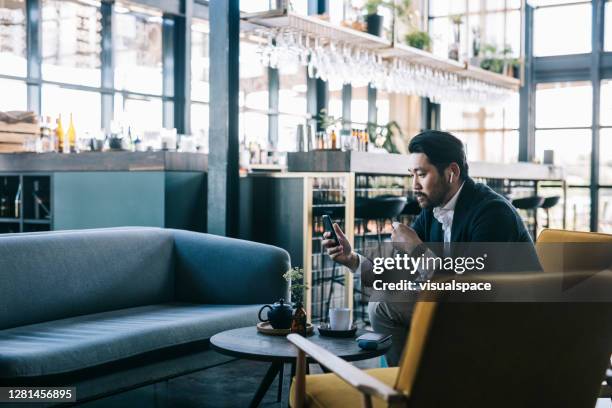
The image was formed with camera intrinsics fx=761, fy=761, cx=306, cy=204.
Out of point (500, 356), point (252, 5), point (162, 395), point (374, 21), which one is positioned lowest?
point (162, 395)

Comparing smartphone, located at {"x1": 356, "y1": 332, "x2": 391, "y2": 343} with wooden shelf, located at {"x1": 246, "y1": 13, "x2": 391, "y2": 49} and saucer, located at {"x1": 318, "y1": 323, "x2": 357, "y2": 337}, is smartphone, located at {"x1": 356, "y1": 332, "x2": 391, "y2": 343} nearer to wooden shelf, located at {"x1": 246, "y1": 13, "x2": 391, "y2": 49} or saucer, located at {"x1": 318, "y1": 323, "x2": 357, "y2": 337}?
saucer, located at {"x1": 318, "y1": 323, "x2": 357, "y2": 337}

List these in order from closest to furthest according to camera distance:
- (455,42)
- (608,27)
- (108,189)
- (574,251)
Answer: (574,251) < (108,189) < (455,42) < (608,27)

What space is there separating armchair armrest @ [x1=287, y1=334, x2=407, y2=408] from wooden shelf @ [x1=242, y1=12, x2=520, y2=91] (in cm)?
329

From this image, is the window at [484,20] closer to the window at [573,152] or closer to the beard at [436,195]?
the window at [573,152]

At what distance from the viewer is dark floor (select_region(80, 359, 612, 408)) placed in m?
3.48

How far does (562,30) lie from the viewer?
10234 millimetres

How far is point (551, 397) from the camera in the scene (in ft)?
6.52

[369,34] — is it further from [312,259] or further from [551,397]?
[551,397]

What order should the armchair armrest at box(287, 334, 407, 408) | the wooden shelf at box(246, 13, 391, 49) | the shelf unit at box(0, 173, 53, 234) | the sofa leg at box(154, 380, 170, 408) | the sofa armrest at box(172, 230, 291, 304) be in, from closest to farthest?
the armchair armrest at box(287, 334, 407, 408) → the sofa leg at box(154, 380, 170, 408) → the sofa armrest at box(172, 230, 291, 304) → the wooden shelf at box(246, 13, 391, 49) → the shelf unit at box(0, 173, 53, 234)

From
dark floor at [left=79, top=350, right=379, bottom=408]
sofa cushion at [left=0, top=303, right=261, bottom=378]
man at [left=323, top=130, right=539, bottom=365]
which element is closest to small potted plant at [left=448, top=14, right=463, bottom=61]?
dark floor at [left=79, top=350, right=379, bottom=408]

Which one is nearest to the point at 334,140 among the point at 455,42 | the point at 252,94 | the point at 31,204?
the point at 31,204

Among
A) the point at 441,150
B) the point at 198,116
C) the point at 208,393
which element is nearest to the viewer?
the point at 441,150

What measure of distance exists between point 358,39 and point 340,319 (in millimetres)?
3645

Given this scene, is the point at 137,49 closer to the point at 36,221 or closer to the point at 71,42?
the point at 71,42
